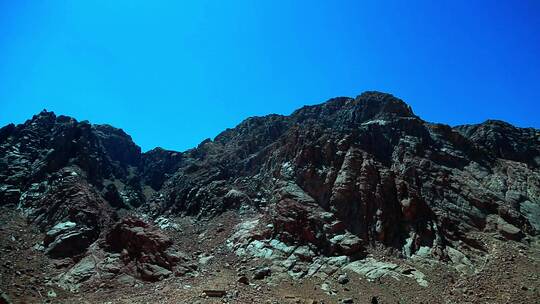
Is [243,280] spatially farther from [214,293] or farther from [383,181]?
[383,181]

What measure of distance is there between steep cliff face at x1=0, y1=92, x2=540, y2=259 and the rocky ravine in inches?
7.5

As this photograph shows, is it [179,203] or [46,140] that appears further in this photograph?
[46,140]

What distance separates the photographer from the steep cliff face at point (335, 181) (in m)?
39.4

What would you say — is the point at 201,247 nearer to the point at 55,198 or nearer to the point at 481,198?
the point at 55,198

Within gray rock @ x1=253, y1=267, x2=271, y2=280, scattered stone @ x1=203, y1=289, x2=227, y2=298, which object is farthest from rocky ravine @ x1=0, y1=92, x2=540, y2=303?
scattered stone @ x1=203, y1=289, x2=227, y2=298

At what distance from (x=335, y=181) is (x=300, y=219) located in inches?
296

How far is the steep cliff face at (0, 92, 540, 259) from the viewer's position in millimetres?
39406

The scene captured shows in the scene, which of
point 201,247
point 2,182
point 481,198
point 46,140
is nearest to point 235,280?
point 201,247

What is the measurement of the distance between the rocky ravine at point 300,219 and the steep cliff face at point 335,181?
7.5 inches

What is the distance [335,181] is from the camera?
45469 mm

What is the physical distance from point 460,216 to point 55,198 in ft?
145

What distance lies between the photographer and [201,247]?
4166 centimetres

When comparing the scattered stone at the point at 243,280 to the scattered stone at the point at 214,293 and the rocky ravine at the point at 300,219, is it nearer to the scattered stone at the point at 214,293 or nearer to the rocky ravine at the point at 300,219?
the rocky ravine at the point at 300,219

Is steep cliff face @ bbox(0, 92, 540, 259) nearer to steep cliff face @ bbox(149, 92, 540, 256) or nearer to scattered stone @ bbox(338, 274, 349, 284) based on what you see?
steep cliff face @ bbox(149, 92, 540, 256)
